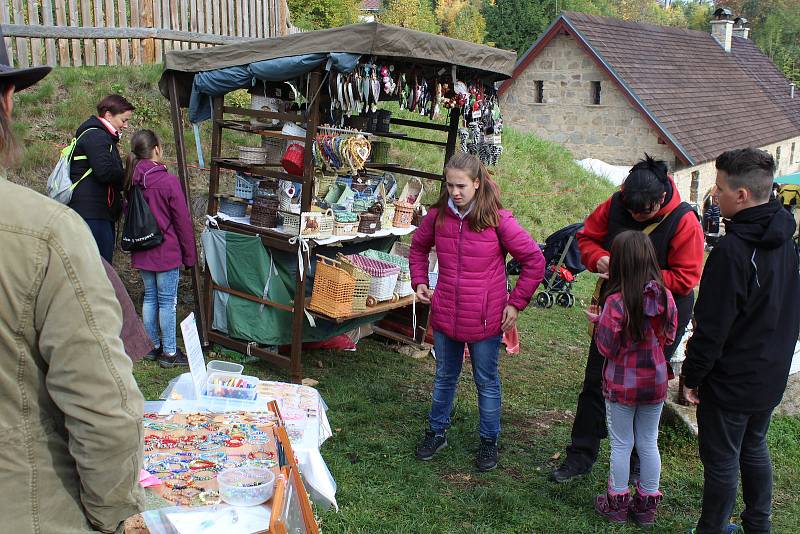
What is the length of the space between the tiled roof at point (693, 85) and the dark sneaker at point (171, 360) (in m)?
16.6

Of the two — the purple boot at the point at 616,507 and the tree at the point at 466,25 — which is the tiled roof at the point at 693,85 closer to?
the tree at the point at 466,25

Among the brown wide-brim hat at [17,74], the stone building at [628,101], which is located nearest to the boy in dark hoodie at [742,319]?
the brown wide-brim hat at [17,74]

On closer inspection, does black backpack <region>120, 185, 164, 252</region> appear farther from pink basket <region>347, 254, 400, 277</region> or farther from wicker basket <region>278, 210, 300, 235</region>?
pink basket <region>347, 254, 400, 277</region>

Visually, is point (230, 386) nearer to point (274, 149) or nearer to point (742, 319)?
point (742, 319)

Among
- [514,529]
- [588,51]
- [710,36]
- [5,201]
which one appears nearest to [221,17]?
[514,529]

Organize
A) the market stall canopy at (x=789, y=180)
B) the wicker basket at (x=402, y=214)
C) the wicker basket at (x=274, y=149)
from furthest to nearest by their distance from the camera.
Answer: the market stall canopy at (x=789, y=180)
the wicker basket at (x=402, y=214)
the wicker basket at (x=274, y=149)

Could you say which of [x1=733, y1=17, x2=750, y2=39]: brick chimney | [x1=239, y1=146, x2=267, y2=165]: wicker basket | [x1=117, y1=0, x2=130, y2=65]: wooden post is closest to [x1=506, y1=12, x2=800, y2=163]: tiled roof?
[x1=733, y1=17, x2=750, y2=39]: brick chimney

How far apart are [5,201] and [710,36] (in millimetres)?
31779

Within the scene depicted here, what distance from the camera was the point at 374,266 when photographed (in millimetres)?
5992

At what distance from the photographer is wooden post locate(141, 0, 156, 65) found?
9.68 m

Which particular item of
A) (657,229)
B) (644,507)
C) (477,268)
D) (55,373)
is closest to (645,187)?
(657,229)

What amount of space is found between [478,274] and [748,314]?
1.50 m

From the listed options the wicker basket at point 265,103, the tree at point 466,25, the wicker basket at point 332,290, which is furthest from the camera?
the tree at point 466,25

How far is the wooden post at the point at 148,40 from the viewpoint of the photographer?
968 centimetres
